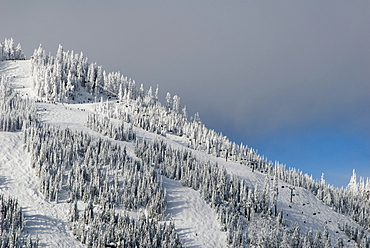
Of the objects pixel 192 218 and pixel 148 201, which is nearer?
pixel 148 201

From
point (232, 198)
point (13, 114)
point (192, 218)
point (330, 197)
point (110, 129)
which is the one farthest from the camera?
point (330, 197)

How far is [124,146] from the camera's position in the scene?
140m

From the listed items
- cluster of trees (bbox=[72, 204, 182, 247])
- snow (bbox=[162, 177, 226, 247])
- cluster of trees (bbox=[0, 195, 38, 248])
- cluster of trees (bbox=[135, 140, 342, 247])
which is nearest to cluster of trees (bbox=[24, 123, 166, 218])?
snow (bbox=[162, 177, 226, 247])

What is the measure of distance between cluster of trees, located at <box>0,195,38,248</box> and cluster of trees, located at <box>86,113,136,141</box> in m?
62.9

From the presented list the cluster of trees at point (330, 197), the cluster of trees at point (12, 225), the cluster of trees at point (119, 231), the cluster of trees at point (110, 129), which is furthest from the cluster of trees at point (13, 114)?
the cluster of trees at point (330, 197)

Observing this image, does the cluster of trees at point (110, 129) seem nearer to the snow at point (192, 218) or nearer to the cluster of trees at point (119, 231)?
the snow at point (192, 218)

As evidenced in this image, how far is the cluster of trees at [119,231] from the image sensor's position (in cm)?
8800

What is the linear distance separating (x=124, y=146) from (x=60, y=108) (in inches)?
2434

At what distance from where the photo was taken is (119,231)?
90.8 m

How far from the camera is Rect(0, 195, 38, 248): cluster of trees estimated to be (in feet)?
252

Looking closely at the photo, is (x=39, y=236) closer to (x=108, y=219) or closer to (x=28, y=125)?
(x=108, y=219)

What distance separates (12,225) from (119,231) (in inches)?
871

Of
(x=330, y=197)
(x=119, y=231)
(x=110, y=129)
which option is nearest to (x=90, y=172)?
(x=119, y=231)

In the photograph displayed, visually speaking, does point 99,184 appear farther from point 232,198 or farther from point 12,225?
point 232,198
